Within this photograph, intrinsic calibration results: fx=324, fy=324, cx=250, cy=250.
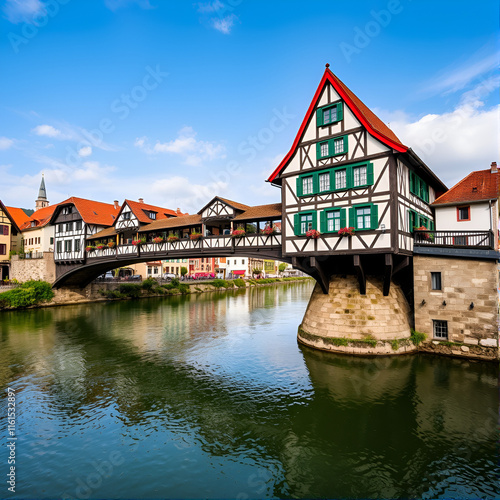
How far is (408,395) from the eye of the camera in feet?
41.3

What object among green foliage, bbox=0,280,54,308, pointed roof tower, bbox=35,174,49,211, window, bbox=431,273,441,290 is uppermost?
pointed roof tower, bbox=35,174,49,211

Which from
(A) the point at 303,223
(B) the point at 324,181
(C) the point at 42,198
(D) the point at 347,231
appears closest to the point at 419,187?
(B) the point at 324,181

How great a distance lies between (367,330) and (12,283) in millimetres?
42074

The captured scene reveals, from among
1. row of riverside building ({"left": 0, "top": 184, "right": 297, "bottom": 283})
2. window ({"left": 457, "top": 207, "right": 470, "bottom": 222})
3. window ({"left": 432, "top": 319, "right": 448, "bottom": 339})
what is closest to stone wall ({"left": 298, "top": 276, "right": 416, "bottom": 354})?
window ({"left": 432, "top": 319, "right": 448, "bottom": 339})

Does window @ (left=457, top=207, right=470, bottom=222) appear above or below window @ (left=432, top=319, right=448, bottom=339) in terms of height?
above

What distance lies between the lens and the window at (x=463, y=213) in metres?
19.2

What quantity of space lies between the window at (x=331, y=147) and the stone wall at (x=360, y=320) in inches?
277

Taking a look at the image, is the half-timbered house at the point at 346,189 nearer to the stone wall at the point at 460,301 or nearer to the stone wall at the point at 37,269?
the stone wall at the point at 460,301

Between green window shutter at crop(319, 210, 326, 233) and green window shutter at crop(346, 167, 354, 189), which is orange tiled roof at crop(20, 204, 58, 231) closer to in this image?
green window shutter at crop(319, 210, 326, 233)

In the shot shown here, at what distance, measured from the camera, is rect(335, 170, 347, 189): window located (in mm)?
17373

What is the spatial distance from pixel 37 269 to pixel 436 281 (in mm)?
43740

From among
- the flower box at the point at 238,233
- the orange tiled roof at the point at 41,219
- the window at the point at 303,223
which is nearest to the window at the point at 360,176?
the window at the point at 303,223

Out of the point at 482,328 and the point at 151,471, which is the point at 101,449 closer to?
the point at 151,471

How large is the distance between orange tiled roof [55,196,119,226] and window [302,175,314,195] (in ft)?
95.3
